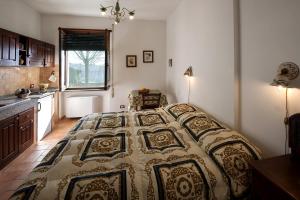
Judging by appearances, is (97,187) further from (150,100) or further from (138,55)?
(138,55)

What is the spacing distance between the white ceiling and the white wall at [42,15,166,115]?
1.01 ft

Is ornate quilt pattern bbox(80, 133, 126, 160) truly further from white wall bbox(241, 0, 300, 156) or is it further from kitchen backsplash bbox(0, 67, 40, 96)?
kitchen backsplash bbox(0, 67, 40, 96)

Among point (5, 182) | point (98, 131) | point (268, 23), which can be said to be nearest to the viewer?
point (268, 23)

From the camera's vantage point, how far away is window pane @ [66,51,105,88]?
4.89 meters

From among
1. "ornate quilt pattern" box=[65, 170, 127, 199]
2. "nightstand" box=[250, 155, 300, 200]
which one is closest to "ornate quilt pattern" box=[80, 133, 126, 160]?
"ornate quilt pattern" box=[65, 170, 127, 199]

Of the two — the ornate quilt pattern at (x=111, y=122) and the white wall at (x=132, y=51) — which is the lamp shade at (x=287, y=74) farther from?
the white wall at (x=132, y=51)

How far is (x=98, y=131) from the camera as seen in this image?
215 centimetres

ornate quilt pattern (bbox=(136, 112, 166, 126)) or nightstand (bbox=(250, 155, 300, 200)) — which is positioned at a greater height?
ornate quilt pattern (bbox=(136, 112, 166, 126))

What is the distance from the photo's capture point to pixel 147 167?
1385 millimetres

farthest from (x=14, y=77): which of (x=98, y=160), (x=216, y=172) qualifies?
(x=216, y=172)

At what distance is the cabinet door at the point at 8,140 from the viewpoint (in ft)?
8.26

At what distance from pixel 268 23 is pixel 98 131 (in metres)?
1.96

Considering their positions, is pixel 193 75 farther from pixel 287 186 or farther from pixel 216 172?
→ pixel 287 186

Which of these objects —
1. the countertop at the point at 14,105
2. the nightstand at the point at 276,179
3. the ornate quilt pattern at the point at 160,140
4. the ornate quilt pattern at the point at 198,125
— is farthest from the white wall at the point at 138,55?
the nightstand at the point at 276,179
